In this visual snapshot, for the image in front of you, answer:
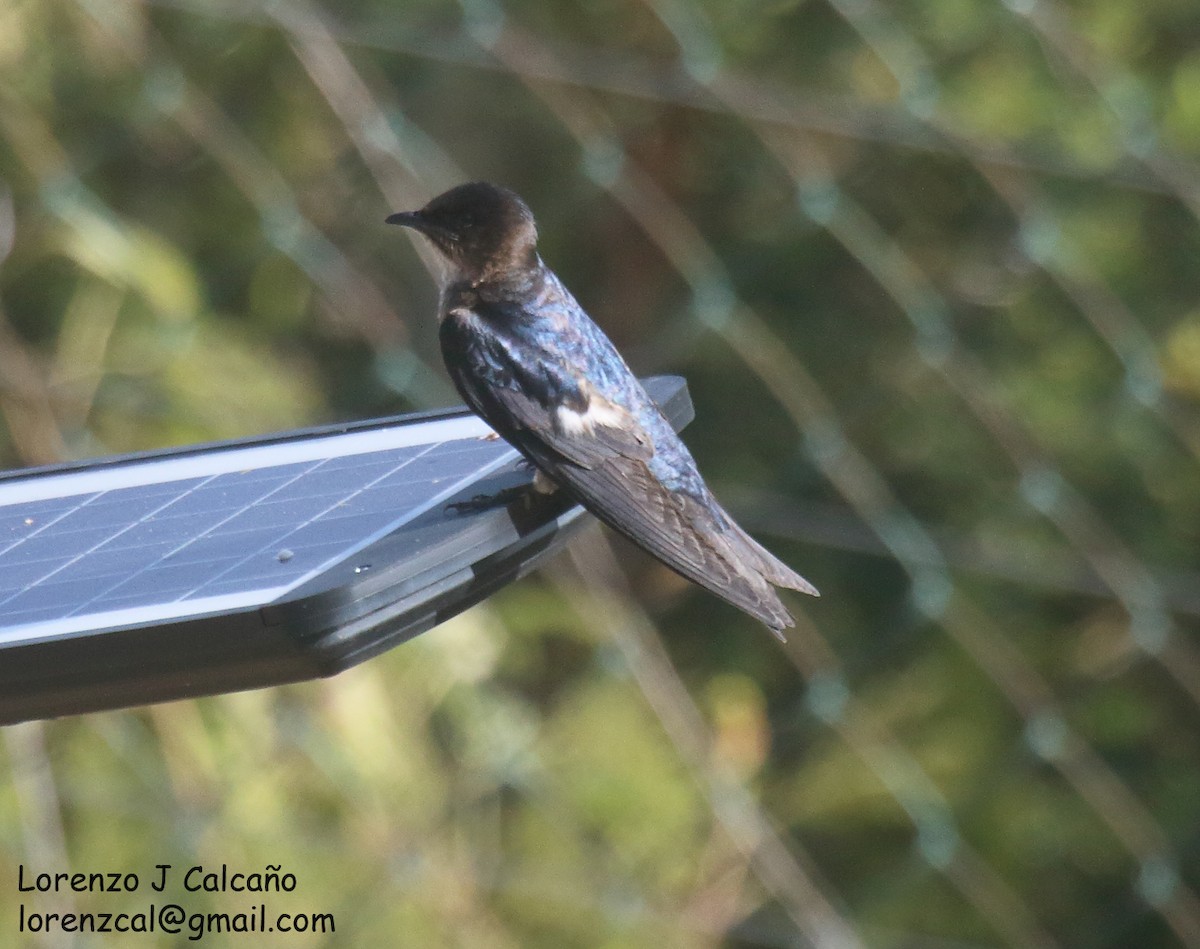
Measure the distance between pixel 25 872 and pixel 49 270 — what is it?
976mm

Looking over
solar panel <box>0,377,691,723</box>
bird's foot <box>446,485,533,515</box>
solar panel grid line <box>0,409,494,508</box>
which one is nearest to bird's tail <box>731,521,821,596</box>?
solar panel <box>0,377,691,723</box>

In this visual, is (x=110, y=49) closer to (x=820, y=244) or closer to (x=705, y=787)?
(x=820, y=244)

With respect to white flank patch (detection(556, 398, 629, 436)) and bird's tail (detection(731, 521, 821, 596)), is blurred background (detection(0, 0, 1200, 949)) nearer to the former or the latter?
white flank patch (detection(556, 398, 629, 436))

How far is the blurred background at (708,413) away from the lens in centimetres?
294

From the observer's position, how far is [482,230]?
2570mm

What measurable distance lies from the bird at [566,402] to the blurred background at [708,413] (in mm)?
442

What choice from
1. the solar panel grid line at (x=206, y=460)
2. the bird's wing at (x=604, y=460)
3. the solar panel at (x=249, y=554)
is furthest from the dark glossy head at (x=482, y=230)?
the solar panel grid line at (x=206, y=460)

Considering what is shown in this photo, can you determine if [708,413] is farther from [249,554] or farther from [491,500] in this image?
[249,554]

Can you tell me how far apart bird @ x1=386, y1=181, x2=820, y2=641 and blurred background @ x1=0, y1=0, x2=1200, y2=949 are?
442 millimetres

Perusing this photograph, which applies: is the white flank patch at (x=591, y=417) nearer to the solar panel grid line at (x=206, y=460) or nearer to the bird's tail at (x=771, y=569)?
the bird's tail at (x=771, y=569)

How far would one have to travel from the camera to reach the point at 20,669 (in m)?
1.08

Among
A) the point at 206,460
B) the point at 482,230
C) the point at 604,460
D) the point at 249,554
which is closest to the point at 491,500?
the point at 249,554

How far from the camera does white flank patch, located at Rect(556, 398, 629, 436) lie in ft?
7.07

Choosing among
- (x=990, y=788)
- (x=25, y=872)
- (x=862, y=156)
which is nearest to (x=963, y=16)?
(x=862, y=156)
